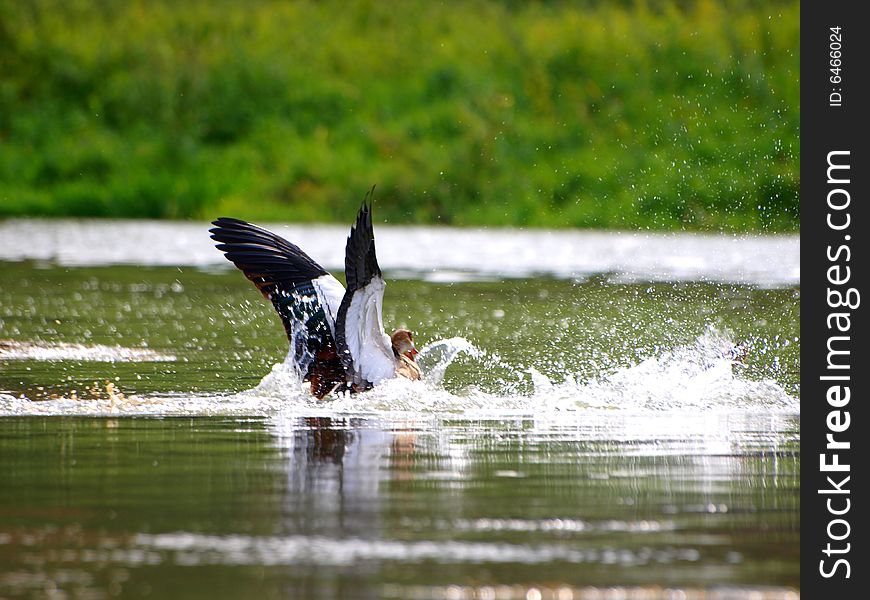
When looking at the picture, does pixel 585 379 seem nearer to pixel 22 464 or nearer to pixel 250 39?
pixel 22 464

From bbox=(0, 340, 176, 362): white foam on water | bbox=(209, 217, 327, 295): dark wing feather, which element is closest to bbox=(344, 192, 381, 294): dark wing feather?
bbox=(209, 217, 327, 295): dark wing feather

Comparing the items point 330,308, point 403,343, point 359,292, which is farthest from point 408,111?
point 359,292

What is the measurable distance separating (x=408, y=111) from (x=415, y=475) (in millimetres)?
29920

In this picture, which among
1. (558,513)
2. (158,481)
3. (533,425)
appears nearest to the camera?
(558,513)

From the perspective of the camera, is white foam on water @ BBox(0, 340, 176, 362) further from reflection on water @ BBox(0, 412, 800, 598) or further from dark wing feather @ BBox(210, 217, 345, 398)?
reflection on water @ BBox(0, 412, 800, 598)

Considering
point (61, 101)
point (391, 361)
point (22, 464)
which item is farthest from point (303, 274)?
point (61, 101)

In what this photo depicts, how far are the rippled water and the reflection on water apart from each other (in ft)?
0.06

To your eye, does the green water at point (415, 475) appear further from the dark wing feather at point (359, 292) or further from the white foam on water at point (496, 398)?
the dark wing feather at point (359, 292)

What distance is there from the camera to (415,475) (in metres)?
7.90

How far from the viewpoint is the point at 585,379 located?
12000 millimetres

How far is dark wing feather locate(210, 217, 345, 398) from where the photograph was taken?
10.7 meters

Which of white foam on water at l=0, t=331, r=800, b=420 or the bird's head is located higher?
the bird's head
